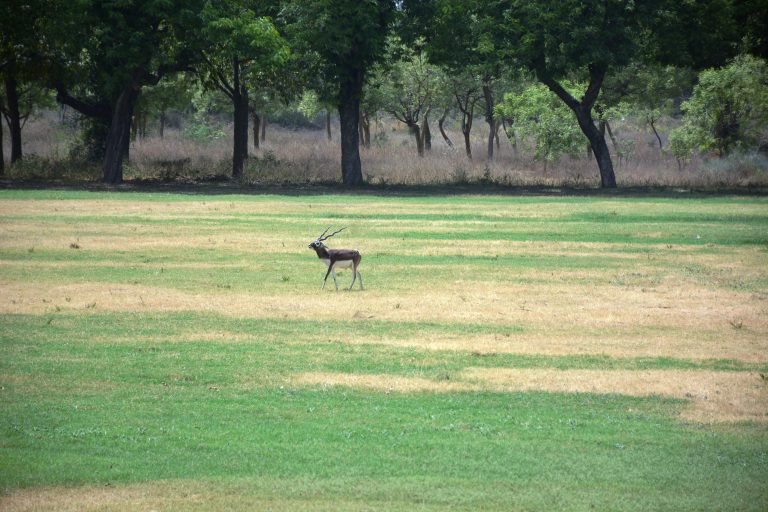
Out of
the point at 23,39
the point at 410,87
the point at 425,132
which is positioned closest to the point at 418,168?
the point at 410,87

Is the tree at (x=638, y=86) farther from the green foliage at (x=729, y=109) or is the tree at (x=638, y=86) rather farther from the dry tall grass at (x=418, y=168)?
the green foliage at (x=729, y=109)

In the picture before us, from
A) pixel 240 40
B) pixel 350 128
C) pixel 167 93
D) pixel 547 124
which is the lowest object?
pixel 350 128

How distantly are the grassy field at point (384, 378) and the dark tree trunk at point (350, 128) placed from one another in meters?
24.9

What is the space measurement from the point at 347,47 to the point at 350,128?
5.51 meters

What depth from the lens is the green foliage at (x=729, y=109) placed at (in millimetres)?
54625

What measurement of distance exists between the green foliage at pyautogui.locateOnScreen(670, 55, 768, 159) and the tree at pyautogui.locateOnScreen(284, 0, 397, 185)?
17514mm

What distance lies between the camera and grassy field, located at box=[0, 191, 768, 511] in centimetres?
930

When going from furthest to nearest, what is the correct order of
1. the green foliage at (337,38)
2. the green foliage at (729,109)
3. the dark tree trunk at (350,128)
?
the green foliage at (729,109)
the dark tree trunk at (350,128)
the green foliage at (337,38)

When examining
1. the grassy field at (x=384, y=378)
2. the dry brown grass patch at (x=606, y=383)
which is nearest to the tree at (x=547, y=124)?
the grassy field at (x=384, y=378)

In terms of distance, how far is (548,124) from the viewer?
61000 mm

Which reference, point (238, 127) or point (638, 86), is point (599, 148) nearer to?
point (638, 86)

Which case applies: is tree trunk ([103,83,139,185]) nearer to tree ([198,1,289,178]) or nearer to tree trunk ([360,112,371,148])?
tree ([198,1,289,178])

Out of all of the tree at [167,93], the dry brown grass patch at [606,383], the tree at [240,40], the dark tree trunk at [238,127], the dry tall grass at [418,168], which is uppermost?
the tree at [240,40]

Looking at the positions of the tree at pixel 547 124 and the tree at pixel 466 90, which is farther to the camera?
the tree at pixel 466 90
